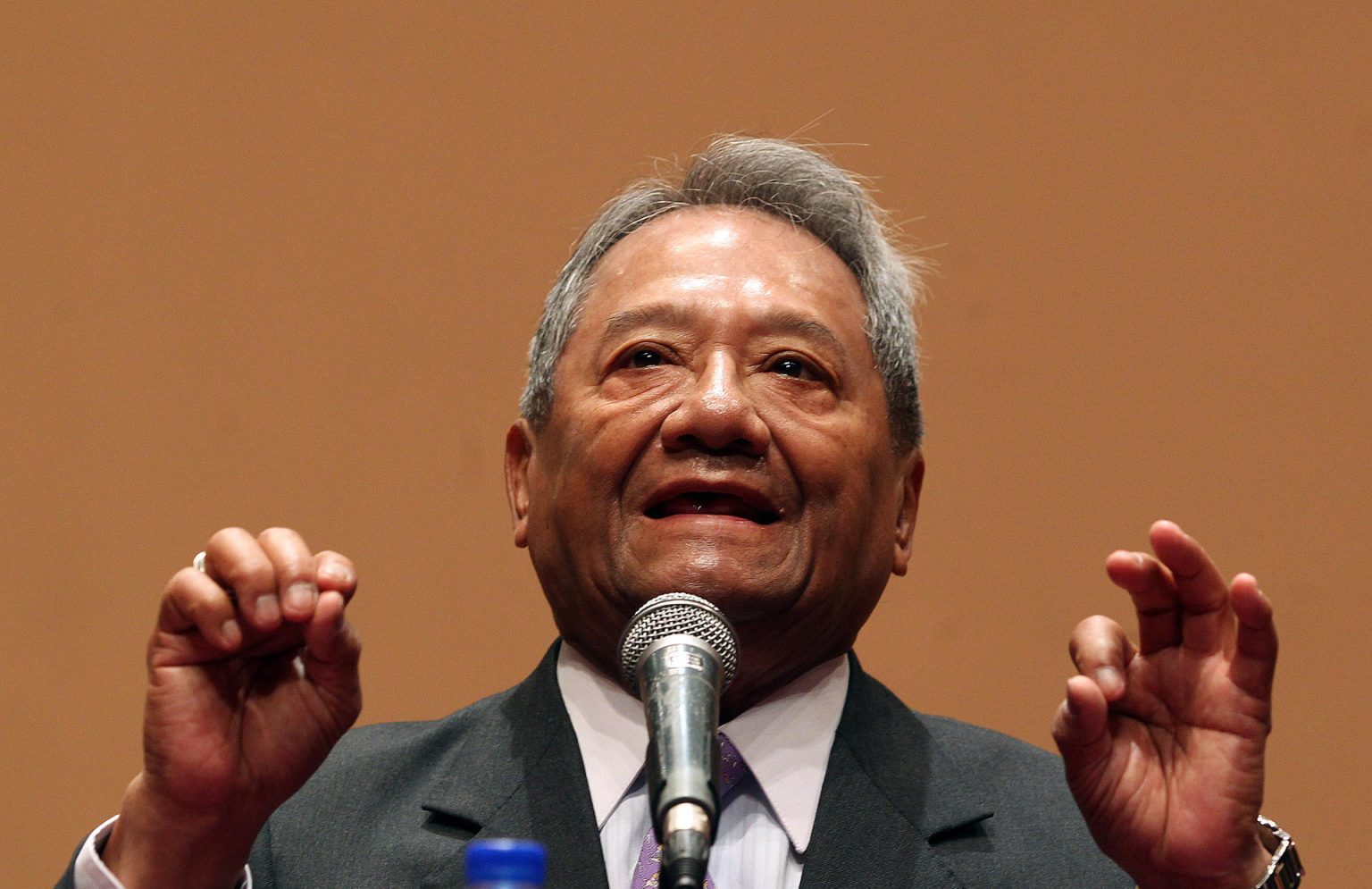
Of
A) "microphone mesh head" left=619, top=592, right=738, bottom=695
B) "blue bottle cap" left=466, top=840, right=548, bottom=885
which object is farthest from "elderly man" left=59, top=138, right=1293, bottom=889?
"blue bottle cap" left=466, top=840, right=548, bottom=885

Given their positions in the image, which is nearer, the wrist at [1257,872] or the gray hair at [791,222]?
the wrist at [1257,872]

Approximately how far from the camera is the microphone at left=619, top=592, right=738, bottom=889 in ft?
4.10

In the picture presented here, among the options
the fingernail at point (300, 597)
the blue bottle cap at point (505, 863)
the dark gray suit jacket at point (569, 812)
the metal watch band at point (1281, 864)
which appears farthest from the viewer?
the dark gray suit jacket at point (569, 812)

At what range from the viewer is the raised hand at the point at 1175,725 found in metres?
1.80

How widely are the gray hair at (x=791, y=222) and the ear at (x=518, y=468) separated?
1.4 inches

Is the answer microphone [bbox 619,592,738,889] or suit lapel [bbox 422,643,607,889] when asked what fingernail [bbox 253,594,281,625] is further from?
suit lapel [bbox 422,643,607,889]

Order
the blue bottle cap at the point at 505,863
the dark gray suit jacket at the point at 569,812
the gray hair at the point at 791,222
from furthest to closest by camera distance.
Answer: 1. the gray hair at the point at 791,222
2. the dark gray suit jacket at the point at 569,812
3. the blue bottle cap at the point at 505,863

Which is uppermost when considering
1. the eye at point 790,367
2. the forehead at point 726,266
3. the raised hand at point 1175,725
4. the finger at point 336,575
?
the forehead at point 726,266

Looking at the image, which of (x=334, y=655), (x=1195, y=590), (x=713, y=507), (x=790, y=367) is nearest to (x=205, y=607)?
(x=334, y=655)

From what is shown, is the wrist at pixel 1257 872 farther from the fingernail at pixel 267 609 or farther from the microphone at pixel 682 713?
the fingernail at pixel 267 609

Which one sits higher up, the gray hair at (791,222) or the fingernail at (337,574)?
the gray hair at (791,222)

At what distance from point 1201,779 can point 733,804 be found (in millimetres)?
663

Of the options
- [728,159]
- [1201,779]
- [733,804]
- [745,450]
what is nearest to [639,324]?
[745,450]

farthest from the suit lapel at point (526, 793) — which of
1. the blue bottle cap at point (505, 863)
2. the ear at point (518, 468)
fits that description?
the blue bottle cap at point (505, 863)
